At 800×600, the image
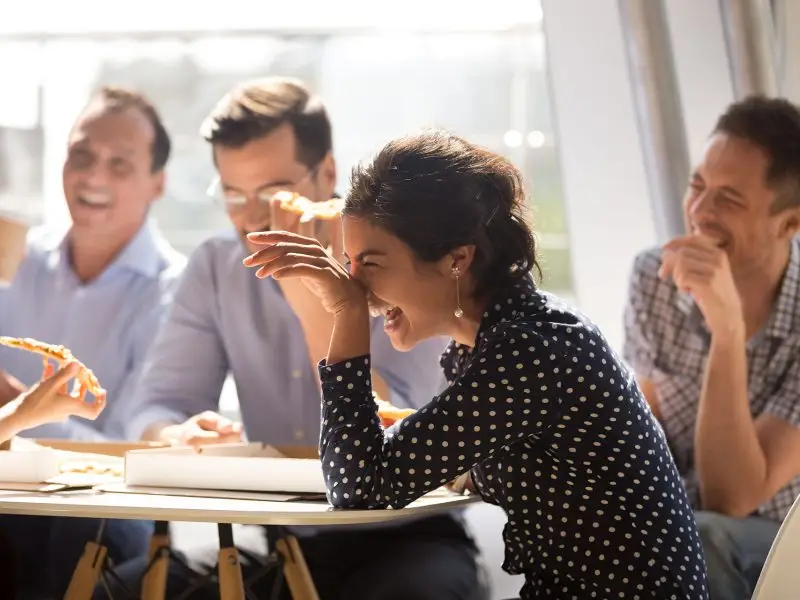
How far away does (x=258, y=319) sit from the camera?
2531 mm

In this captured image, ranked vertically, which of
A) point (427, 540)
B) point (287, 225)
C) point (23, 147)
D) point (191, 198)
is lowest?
point (427, 540)

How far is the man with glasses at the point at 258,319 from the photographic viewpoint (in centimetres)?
233

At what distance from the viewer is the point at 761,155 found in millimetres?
2205

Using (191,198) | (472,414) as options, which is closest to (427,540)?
(472,414)

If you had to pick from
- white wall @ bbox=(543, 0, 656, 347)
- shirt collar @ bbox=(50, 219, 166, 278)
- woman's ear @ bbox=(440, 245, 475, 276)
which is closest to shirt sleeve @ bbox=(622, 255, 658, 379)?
white wall @ bbox=(543, 0, 656, 347)

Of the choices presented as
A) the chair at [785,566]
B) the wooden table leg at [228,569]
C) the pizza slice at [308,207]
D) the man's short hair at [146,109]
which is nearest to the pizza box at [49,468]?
the wooden table leg at [228,569]

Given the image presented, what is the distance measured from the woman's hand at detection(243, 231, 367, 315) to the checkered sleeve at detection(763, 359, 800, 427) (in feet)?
3.49

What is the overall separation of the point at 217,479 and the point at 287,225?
721 mm

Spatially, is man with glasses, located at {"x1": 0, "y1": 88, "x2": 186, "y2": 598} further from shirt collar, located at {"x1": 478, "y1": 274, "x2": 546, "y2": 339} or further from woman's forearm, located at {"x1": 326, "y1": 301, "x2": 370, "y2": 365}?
shirt collar, located at {"x1": 478, "y1": 274, "x2": 546, "y2": 339}

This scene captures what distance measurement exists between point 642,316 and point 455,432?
109 cm

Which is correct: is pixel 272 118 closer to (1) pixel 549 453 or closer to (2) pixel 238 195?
(2) pixel 238 195

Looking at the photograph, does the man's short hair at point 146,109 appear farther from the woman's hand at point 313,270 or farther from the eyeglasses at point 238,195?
the woman's hand at point 313,270

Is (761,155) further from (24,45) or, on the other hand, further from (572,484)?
(24,45)

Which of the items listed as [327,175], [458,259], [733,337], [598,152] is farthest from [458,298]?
[598,152]
